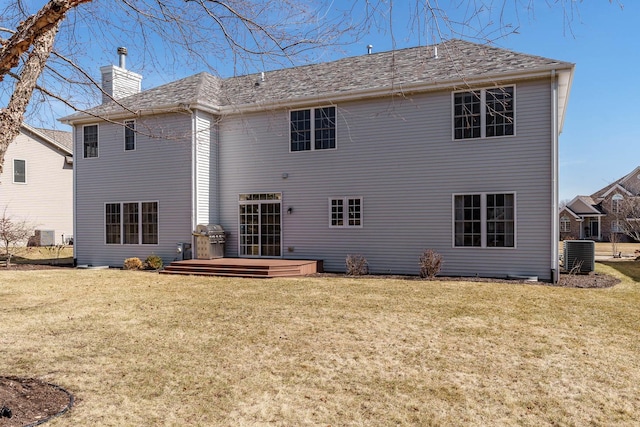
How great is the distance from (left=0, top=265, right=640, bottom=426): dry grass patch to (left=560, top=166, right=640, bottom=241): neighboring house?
114 feet

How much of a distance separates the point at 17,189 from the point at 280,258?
17.2m

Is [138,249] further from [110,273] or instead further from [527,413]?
[527,413]

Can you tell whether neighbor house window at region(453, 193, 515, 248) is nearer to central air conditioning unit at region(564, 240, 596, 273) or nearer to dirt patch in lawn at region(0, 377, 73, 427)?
central air conditioning unit at region(564, 240, 596, 273)

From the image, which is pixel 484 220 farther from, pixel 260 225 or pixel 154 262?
pixel 154 262

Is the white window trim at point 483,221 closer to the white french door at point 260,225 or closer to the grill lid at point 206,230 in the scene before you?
the white french door at point 260,225

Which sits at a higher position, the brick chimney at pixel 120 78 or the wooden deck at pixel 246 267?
the brick chimney at pixel 120 78

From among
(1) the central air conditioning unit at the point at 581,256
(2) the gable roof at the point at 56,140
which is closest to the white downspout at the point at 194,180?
(1) the central air conditioning unit at the point at 581,256

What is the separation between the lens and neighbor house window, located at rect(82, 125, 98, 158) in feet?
56.4

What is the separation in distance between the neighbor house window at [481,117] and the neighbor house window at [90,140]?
1256cm

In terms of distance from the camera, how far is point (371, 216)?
14023mm

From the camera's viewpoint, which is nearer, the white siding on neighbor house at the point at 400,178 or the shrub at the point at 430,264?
the white siding on neighbor house at the point at 400,178

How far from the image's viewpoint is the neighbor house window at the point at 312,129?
14.6 metres

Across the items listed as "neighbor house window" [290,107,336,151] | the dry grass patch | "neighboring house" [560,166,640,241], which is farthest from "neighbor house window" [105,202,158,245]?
"neighboring house" [560,166,640,241]

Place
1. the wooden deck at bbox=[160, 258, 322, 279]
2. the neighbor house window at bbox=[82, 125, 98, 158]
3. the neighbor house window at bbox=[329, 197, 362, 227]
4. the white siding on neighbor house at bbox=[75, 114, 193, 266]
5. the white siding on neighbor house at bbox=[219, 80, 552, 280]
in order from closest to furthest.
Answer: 1. the white siding on neighbor house at bbox=[219, 80, 552, 280]
2. the wooden deck at bbox=[160, 258, 322, 279]
3. the neighbor house window at bbox=[329, 197, 362, 227]
4. the white siding on neighbor house at bbox=[75, 114, 193, 266]
5. the neighbor house window at bbox=[82, 125, 98, 158]
